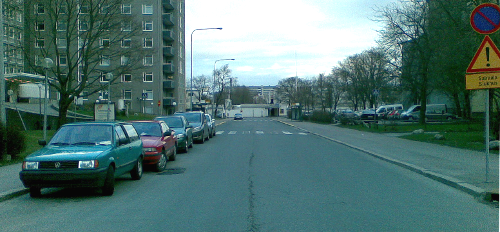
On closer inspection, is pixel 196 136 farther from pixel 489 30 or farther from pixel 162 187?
pixel 489 30

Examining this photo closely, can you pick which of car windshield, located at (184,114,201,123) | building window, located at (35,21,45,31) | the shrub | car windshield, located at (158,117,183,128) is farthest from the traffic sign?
building window, located at (35,21,45,31)

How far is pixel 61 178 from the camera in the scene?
27.9 ft

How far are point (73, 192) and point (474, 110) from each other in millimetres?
51212

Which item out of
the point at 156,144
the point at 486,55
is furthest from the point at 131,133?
the point at 486,55

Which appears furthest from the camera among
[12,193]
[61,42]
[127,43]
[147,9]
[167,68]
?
[167,68]

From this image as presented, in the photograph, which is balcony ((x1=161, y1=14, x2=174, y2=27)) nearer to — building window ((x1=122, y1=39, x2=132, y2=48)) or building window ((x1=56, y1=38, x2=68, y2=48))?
building window ((x1=56, y1=38, x2=68, y2=48))

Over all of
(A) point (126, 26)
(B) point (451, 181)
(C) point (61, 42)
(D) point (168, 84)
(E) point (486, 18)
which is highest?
(C) point (61, 42)

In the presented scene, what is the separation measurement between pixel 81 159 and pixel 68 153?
16.6 inches

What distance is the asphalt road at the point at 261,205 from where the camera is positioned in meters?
6.77

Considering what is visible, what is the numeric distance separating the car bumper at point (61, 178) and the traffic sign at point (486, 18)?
8222 millimetres

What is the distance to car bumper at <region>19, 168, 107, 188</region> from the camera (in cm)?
851

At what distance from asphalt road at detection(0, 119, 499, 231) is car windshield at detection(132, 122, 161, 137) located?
7.05ft

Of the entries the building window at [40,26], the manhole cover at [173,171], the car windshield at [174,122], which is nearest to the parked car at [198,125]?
the car windshield at [174,122]

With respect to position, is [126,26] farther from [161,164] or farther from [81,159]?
[81,159]
